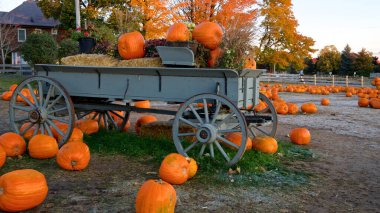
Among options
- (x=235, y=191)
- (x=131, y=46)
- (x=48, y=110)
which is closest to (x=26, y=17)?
(x=48, y=110)

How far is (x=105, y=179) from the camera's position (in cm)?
432

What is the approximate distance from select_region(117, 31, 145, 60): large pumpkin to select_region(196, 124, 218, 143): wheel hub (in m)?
1.70

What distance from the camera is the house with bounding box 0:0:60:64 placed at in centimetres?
4625

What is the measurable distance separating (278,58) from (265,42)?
10.1 ft

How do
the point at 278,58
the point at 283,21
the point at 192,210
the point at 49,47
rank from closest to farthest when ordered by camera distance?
the point at 192,210, the point at 49,47, the point at 283,21, the point at 278,58

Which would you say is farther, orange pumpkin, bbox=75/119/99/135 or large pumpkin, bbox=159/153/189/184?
orange pumpkin, bbox=75/119/99/135

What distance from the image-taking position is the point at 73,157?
4.55 m

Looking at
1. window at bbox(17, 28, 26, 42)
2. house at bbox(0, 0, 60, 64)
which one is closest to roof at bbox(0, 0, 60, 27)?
house at bbox(0, 0, 60, 64)

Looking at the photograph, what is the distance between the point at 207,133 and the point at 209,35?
1446mm

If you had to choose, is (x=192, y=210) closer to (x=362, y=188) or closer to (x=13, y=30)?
(x=362, y=188)

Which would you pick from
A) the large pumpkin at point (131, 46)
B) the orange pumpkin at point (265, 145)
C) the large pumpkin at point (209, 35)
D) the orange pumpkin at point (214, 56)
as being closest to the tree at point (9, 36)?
the large pumpkin at point (131, 46)

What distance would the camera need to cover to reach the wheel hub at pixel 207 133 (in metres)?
4.62

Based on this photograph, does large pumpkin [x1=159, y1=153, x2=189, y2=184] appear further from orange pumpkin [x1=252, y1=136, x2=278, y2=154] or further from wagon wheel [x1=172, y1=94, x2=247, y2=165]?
orange pumpkin [x1=252, y1=136, x2=278, y2=154]

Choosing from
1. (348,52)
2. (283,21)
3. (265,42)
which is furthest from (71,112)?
(348,52)
